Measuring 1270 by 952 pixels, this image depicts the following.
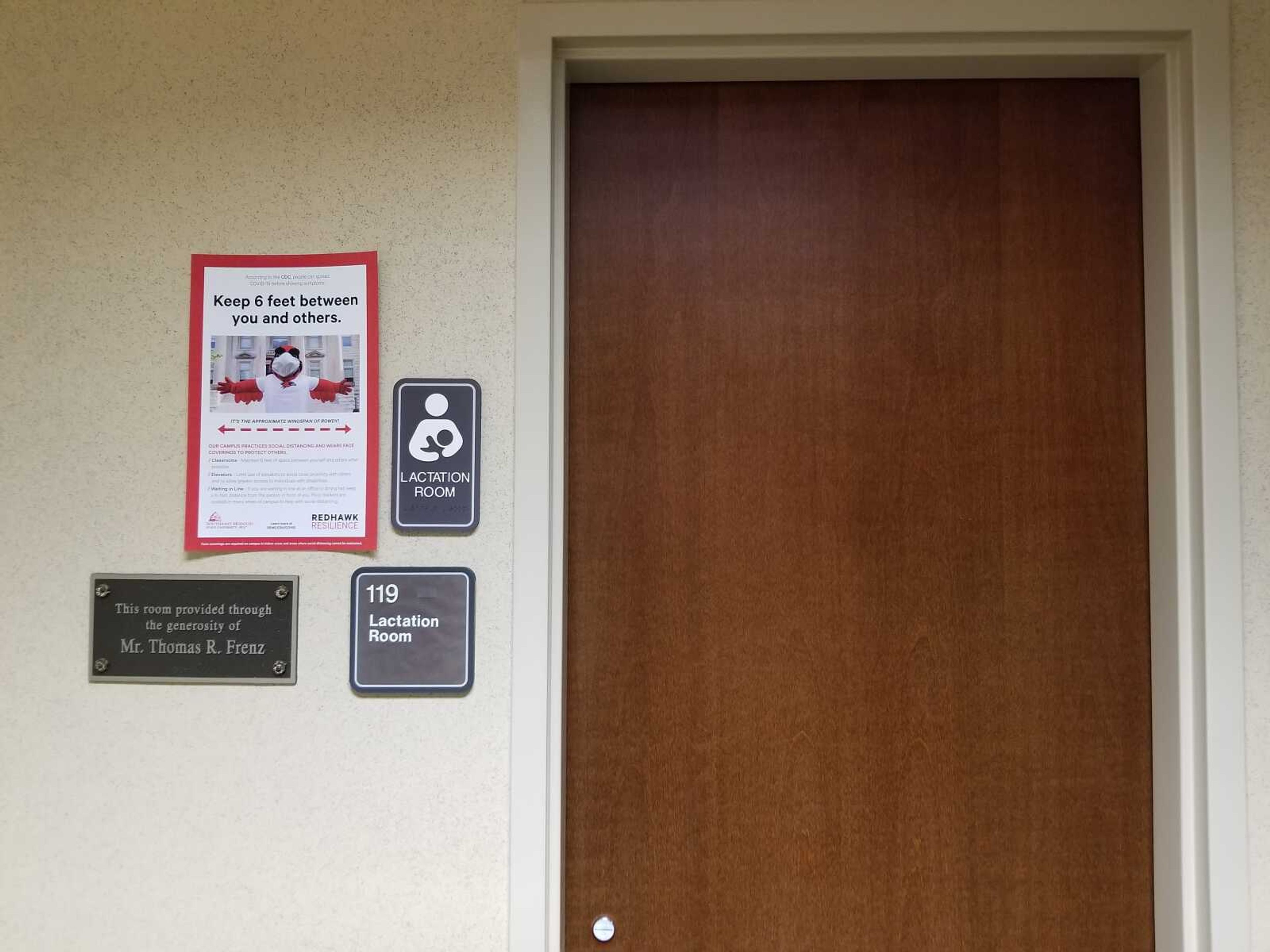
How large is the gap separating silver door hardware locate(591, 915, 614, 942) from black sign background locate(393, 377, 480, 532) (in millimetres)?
638

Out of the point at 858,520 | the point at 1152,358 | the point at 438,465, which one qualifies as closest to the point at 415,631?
the point at 438,465

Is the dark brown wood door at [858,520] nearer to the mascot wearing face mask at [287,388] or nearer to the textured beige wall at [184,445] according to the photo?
the textured beige wall at [184,445]

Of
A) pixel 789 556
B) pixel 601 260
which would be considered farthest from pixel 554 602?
pixel 601 260

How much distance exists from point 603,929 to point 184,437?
0.98 meters

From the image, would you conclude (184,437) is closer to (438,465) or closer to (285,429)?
(285,429)

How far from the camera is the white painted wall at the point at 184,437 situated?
125cm

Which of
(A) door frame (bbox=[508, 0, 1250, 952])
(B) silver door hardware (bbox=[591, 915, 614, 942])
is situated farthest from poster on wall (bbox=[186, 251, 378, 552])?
(B) silver door hardware (bbox=[591, 915, 614, 942])

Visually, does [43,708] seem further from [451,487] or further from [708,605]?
[708,605]

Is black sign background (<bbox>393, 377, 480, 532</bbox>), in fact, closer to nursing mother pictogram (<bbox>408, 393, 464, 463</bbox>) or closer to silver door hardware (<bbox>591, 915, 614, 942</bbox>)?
nursing mother pictogram (<bbox>408, 393, 464, 463</bbox>)

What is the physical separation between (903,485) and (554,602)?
1.87 feet

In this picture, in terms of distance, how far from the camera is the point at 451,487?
1.27 meters

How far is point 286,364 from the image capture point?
1.28 m

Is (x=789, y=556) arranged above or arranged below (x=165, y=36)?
below

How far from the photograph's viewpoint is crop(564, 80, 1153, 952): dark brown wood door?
4.38 feet
